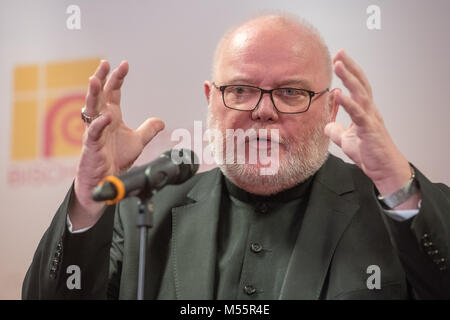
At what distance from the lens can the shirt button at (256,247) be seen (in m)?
2.19

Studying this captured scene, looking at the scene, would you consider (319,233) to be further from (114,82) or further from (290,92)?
(114,82)

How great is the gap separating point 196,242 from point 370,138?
0.84 meters

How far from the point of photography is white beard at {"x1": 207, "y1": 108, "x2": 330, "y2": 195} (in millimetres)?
2230

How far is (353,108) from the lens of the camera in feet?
5.49

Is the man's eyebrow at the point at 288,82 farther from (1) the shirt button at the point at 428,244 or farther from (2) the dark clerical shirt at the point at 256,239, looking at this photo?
(1) the shirt button at the point at 428,244

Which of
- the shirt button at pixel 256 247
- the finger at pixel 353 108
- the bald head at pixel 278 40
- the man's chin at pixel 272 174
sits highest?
the bald head at pixel 278 40

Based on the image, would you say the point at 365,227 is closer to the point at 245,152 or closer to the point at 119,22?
the point at 245,152

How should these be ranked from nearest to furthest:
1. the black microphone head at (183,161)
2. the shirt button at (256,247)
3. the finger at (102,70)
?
the black microphone head at (183,161) < the finger at (102,70) < the shirt button at (256,247)

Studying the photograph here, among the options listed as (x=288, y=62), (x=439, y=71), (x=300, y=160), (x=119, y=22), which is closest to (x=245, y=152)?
(x=300, y=160)

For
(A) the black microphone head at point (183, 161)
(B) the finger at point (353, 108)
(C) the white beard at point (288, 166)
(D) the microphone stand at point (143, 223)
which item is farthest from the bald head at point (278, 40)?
(D) the microphone stand at point (143, 223)

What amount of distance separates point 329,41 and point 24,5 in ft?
6.35

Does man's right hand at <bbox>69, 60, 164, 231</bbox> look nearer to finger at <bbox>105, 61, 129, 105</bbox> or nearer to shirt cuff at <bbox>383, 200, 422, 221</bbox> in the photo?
finger at <bbox>105, 61, 129, 105</bbox>

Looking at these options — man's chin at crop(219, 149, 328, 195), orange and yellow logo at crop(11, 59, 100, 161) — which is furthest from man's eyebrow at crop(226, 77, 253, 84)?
orange and yellow logo at crop(11, 59, 100, 161)

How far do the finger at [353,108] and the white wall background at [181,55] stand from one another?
3.11 ft
